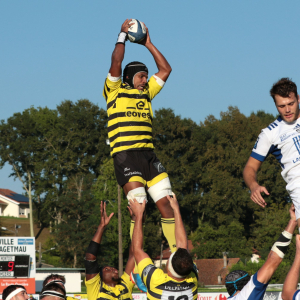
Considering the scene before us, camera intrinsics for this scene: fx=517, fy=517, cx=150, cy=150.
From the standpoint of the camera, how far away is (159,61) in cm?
893

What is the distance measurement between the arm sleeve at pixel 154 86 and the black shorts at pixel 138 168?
1046mm

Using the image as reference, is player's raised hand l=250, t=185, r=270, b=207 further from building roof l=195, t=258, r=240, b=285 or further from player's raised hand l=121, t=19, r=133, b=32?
building roof l=195, t=258, r=240, b=285

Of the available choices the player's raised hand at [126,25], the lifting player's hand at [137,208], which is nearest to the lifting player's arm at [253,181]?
the lifting player's hand at [137,208]

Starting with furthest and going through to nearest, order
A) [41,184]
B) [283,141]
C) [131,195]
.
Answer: [41,184] < [131,195] < [283,141]

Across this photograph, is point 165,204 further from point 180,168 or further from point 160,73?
point 180,168

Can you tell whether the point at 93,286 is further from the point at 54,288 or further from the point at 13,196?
the point at 13,196

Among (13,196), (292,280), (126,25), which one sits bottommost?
(292,280)

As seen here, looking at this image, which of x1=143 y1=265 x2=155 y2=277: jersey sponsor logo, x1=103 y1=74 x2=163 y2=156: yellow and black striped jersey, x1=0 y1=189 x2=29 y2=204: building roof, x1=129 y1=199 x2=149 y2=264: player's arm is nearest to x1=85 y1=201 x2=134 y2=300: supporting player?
x1=129 y1=199 x2=149 y2=264: player's arm

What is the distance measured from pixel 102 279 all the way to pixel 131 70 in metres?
3.48

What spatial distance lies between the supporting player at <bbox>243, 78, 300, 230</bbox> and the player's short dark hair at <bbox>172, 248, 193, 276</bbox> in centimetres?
111

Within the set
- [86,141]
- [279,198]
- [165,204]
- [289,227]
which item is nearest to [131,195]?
[165,204]

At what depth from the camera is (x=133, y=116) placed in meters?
8.38

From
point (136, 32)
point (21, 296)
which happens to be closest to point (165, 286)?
point (21, 296)

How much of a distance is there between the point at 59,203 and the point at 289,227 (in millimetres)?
69883
